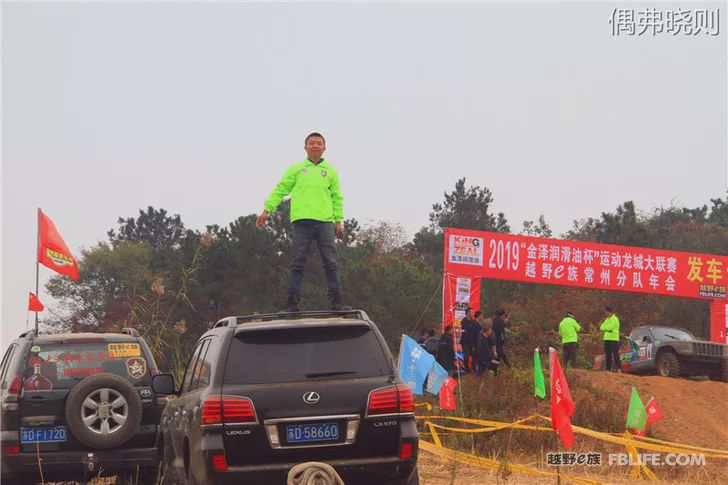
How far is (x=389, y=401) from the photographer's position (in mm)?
8070

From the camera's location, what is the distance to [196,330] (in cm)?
5384

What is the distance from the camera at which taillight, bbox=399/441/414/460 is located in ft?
26.6

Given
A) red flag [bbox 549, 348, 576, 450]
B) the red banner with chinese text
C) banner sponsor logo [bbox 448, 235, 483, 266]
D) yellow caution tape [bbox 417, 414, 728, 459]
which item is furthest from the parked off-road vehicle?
red flag [bbox 549, 348, 576, 450]

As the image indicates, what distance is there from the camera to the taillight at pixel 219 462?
25.8 ft

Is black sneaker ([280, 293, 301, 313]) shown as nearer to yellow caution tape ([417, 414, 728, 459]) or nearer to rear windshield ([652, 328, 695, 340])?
yellow caution tape ([417, 414, 728, 459])

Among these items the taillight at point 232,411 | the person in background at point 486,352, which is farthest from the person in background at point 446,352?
the taillight at point 232,411

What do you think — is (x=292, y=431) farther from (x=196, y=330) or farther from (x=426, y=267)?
(x=426, y=267)

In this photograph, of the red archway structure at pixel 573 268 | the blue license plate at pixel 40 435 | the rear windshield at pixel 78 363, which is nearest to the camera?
the blue license plate at pixel 40 435

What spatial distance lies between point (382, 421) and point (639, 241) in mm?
56428

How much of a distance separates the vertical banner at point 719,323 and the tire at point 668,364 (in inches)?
235

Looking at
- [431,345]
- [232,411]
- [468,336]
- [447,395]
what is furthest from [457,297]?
[232,411]

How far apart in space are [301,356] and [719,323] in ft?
94.3

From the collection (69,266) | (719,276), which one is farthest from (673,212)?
(69,266)

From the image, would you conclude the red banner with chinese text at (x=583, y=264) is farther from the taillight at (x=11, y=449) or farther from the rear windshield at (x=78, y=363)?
the taillight at (x=11, y=449)
